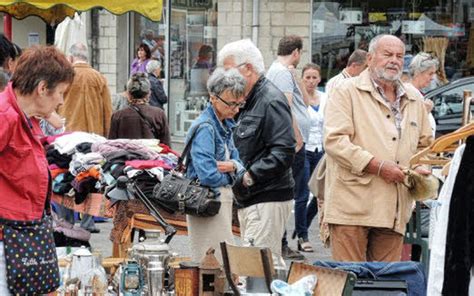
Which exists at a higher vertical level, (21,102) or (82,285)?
(21,102)

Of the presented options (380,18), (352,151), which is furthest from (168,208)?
(380,18)

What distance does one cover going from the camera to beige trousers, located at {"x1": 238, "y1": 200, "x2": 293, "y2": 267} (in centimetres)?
700

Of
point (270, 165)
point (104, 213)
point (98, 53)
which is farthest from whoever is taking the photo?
point (98, 53)

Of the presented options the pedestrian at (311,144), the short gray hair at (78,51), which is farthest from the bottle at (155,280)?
the short gray hair at (78,51)

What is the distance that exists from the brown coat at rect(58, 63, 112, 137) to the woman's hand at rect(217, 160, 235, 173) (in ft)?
16.7

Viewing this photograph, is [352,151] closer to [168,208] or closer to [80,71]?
[168,208]

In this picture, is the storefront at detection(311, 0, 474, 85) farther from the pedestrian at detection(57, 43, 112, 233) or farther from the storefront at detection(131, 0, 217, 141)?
the pedestrian at detection(57, 43, 112, 233)

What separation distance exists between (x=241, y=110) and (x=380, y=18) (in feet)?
36.6

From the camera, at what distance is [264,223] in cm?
701

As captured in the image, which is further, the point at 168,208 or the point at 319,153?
the point at 319,153

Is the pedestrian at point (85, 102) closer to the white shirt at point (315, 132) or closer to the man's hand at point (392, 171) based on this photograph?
the white shirt at point (315, 132)

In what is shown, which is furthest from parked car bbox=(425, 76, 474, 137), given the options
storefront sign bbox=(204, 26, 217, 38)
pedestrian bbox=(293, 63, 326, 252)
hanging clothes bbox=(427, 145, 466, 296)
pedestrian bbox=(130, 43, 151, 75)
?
hanging clothes bbox=(427, 145, 466, 296)

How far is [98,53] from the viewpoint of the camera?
20.3m

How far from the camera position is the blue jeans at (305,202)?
1040 centimetres
